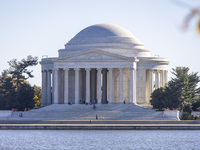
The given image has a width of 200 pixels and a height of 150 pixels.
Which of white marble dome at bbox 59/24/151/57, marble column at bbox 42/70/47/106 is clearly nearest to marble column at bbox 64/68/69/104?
white marble dome at bbox 59/24/151/57

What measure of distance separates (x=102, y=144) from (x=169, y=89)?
48168mm

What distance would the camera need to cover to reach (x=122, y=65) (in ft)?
408

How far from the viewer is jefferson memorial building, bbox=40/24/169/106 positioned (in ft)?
408

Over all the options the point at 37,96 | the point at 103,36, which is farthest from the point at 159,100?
the point at 37,96

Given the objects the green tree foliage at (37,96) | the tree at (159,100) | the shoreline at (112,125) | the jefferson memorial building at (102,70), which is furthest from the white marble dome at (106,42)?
the shoreline at (112,125)

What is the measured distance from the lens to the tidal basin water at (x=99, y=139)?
7306 centimetres

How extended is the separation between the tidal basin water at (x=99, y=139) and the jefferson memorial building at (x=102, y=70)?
104 ft

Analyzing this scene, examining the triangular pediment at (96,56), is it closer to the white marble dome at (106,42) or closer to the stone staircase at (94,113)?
the white marble dome at (106,42)

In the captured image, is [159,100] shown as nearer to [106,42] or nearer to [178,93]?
[178,93]

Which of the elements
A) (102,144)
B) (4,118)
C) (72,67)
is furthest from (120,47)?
(102,144)

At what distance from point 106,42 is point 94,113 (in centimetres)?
2015

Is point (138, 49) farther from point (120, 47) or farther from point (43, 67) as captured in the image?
point (43, 67)

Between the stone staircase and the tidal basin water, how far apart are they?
65.2ft

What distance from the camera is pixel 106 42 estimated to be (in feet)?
427
